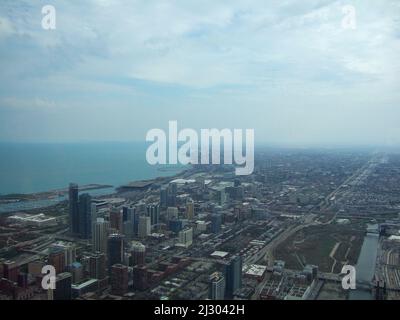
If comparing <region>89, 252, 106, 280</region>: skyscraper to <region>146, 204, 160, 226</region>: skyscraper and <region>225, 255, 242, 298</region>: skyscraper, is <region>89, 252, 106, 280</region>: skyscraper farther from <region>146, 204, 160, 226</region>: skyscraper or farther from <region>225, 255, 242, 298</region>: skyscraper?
<region>146, 204, 160, 226</region>: skyscraper

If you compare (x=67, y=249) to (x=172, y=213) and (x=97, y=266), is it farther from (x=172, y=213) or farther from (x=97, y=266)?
(x=172, y=213)

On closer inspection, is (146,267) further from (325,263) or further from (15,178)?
(15,178)

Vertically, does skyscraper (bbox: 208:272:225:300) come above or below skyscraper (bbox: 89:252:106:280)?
above

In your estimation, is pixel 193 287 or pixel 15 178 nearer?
pixel 193 287

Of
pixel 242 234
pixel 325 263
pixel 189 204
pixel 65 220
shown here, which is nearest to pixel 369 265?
pixel 325 263

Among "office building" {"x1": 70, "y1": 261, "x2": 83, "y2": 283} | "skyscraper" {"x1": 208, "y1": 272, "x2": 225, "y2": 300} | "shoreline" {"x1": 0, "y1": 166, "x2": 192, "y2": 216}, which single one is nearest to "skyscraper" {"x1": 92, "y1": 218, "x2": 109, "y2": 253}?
"office building" {"x1": 70, "y1": 261, "x2": 83, "y2": 283}

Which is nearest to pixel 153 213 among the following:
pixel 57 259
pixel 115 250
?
pixel 115 250
